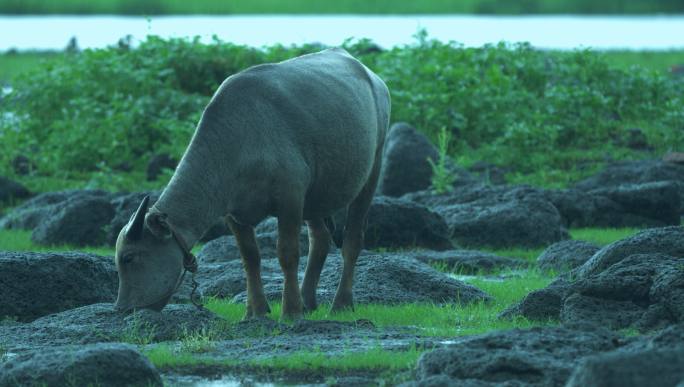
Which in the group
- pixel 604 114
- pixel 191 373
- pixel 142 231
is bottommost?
pixel 604 114

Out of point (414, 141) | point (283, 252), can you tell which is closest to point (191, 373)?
point (283, 252)

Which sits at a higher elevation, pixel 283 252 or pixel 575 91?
pixel 283 252

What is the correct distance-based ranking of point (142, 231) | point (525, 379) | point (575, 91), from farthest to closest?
point (575, 91) → point (142, 231) → point (525, 379)

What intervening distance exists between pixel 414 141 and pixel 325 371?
1066 centimetres

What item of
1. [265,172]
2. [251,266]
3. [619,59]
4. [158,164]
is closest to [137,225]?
[265,172]

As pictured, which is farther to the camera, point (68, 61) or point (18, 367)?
point (68, 61)

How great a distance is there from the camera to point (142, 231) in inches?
372

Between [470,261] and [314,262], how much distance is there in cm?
301

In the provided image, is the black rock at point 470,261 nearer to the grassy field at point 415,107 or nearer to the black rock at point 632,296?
the black rock at point 632,296

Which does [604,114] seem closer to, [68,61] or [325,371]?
[68,61]

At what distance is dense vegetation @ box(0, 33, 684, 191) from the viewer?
2130 cm

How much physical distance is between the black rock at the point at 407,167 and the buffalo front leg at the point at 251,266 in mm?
8358

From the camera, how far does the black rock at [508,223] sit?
15.1 metres

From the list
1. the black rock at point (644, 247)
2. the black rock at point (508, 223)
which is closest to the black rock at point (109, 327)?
the black rock at point (644, 247)
